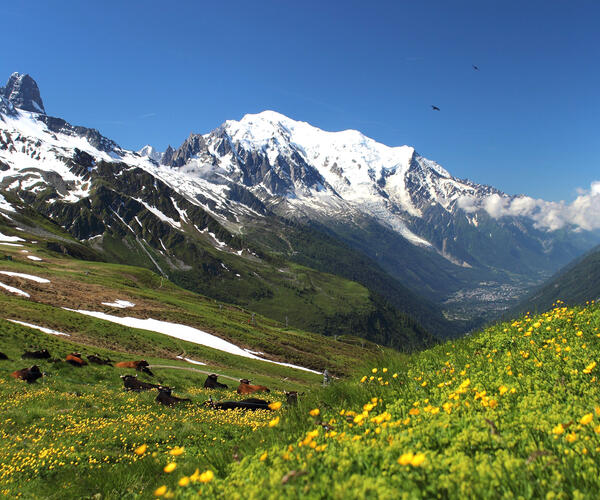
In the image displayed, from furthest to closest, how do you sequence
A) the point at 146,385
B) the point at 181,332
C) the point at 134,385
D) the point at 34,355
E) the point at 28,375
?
the point at 181,332
the point at 34,355
the point at 146,385
the point at 134,385
the point at 28,375

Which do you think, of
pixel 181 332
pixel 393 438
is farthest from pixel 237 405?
pixel 181 332

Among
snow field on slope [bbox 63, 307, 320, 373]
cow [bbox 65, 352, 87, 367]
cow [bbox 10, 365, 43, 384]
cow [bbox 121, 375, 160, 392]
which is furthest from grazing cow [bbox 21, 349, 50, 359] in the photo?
snow field on slope [bbox 63, 307, 320, 373]

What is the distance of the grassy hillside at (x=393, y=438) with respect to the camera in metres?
3.80

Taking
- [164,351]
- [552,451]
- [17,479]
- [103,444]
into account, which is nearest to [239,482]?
[552,451]

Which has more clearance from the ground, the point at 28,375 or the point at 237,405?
the point at 237,405

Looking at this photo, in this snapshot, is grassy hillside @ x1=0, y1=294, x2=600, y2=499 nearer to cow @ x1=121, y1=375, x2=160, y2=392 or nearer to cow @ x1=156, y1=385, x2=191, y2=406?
cow @ x1=156, y1=385, x2=191, y2=406

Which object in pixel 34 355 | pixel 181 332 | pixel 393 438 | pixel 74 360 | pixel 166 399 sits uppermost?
pixel 393 438

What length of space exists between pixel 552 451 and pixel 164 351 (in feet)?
148

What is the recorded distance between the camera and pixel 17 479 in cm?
862

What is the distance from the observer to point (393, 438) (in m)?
4.81

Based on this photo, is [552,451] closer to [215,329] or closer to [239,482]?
[239,482]

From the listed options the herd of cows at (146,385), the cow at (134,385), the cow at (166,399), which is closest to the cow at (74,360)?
the herd of cows at (146,385)

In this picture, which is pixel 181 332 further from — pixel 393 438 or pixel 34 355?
pixel 393 438

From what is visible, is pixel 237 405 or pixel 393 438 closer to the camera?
pixel 393 438
